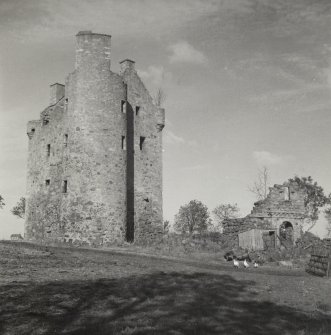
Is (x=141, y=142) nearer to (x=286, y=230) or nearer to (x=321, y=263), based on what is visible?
(x=286, y=230)

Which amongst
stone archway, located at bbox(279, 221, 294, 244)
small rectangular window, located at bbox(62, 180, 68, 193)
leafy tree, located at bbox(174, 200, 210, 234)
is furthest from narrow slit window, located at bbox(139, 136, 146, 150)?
leafy tree, located at bbox(174, 200, 210, 234)

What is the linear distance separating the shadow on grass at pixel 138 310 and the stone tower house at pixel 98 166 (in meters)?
15.8

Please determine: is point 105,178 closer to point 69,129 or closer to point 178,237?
point 69,129

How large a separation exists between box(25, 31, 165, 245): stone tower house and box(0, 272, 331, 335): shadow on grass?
15849 millimetres

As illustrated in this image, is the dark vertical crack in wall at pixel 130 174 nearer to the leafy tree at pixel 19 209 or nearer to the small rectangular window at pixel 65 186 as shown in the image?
the small rectangular window at pixel 65 186

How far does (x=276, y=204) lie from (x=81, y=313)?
3043 centimetres

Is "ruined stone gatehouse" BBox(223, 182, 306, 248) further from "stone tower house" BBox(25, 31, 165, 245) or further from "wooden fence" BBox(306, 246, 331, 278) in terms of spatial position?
"wooden fence" BBox(306, 246, 331, 278)

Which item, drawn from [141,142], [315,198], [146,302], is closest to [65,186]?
[141,142]

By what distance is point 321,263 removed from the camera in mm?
18766

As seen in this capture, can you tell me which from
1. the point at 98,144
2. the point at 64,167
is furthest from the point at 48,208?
the point at 98,144

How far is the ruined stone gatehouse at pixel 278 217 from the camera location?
34.9m

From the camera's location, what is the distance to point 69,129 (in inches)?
1112

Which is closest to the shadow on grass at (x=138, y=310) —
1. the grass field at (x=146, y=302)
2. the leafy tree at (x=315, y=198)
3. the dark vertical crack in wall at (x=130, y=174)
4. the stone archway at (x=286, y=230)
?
the grass field at (x=146, y=302)

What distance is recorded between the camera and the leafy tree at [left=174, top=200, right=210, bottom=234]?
65062 mm
